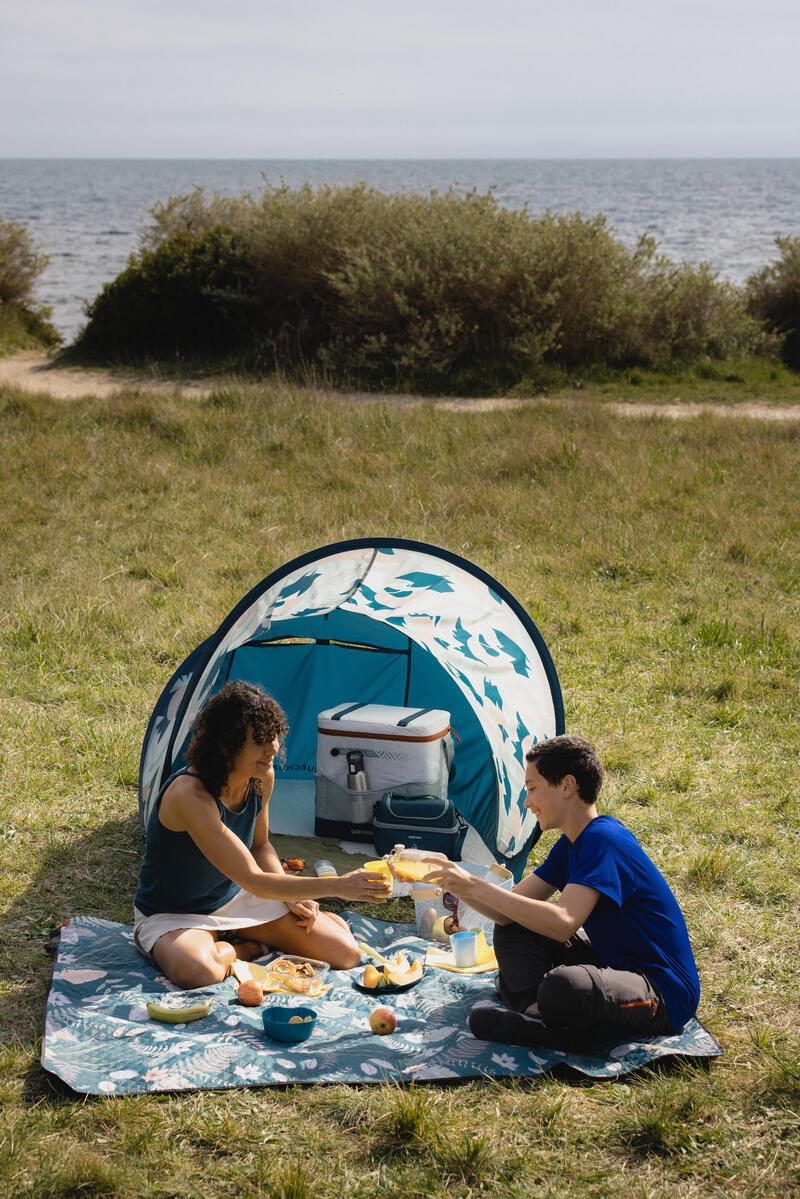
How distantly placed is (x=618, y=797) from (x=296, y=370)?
11.6 m

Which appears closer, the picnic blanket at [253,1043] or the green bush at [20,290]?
the picnic blanket at [253,1043]

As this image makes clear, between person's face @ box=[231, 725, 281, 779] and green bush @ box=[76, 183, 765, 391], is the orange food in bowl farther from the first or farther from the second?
green bush @ box=[76, 183, 765, 391]

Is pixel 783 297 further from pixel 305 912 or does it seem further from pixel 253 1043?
pixel 253 1043

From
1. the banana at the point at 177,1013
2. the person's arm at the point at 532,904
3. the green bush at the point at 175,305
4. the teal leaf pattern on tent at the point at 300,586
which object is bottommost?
the banana at the point at 177,1013

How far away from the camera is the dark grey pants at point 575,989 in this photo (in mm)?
3256

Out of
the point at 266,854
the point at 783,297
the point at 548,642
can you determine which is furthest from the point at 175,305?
the point at 266,854

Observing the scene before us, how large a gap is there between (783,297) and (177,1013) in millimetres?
17698

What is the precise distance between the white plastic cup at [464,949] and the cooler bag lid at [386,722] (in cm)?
134

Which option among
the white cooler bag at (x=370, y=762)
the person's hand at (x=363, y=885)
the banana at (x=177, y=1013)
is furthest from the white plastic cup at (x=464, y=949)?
the white cooler bag at (x=370, y=762)

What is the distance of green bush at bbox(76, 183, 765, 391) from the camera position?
15.9m

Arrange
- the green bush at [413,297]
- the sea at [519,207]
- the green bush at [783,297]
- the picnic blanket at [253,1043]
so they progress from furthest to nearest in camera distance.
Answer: the sea at [519,207] < the green bush at [783,297] < the green bush at [413,297] < the picnic blanket at [253,1043]

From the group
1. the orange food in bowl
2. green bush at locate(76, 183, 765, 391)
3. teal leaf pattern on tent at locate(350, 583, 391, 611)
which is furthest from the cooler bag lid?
green bush at locate(76, 183, 765, 391)

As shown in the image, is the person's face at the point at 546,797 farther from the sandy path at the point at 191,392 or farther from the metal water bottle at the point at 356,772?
the sandy path at the point at 191,392

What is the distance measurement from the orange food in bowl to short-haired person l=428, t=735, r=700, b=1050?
73 cm
